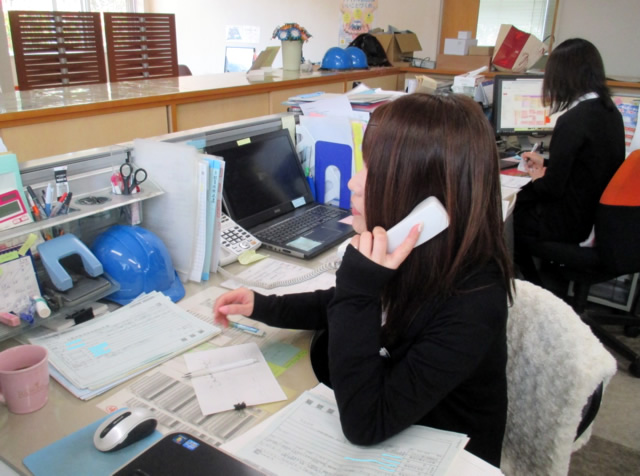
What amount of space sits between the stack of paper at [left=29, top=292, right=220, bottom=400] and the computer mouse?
0.43ft

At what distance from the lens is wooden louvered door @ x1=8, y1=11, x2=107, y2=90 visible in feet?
11.4

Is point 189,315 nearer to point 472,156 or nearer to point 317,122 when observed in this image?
point 472,156

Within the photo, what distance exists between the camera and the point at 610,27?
4.84m

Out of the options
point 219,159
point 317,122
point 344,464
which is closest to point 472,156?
point 344,464

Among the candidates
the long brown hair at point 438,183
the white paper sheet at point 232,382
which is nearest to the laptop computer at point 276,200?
the white paper sheet at point 232,382

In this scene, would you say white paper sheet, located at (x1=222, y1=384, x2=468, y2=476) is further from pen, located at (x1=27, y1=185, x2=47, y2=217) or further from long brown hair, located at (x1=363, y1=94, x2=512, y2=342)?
pen, located at (x1=27, y1=185, x2=47, y2=217)

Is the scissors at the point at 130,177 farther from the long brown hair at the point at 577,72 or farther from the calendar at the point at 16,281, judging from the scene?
the long brown hair at the point at 577,72

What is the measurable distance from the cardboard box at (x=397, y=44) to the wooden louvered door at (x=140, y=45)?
5.74ft

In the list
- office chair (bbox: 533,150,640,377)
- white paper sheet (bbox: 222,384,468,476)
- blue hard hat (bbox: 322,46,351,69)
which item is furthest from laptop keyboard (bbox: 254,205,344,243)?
blue hard hat (bbox: 322,46,351,69)

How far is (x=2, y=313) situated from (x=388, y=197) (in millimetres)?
769

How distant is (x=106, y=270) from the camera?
1.19 meters

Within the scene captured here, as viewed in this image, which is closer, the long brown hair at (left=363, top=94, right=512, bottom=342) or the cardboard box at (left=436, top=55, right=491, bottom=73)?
the long brown hair at (left=363, top=94, right=512, bottom=342)

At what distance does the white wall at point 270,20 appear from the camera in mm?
5738

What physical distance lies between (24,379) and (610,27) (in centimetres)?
554
